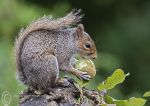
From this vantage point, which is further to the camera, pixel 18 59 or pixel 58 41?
pixel 58 41

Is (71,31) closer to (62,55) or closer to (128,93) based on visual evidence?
(62,55)

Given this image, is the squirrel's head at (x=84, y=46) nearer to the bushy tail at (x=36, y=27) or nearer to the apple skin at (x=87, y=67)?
the bushy tail at (x=36, y=27)

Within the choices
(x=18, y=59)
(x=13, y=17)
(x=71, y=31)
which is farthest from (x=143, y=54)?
(x=18, y=59)

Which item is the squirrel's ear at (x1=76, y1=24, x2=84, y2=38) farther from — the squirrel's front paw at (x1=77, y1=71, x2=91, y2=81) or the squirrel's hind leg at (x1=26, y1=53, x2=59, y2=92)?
the squirrel's front paw at (x1=77, y1=71, x2=91, y2=81)

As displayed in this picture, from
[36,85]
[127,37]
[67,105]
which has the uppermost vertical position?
[127,37]

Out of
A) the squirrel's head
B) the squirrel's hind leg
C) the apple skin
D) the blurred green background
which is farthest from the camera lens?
the blurred green background

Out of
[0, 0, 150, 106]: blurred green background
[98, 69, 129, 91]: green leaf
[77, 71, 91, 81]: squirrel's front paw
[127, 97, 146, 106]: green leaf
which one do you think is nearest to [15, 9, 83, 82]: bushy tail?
[77, 71, 91, 81]: squirrel's front paw

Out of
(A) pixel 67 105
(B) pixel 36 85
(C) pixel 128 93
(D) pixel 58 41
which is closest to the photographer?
(A) pixel 67 105

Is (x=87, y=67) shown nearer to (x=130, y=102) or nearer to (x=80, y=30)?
(x=130, y=102)
